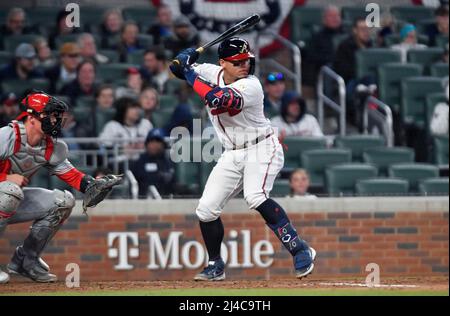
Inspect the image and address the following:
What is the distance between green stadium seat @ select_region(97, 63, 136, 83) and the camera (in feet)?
47.1

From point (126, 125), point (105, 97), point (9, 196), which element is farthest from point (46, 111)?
point (105, 97)

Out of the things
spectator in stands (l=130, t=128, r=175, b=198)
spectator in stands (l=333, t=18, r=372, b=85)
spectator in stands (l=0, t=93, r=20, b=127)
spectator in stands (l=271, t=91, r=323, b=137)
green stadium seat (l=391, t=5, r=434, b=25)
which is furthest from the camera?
green stadium seat (l=391, t=5, r=434, b=25)

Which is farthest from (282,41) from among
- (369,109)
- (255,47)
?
(369,109)

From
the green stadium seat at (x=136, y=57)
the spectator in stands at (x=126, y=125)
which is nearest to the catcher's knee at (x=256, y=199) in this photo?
the spectator in stands at (x=126, y=125)

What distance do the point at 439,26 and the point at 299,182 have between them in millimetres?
4285

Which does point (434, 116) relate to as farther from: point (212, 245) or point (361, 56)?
point (212, 245)

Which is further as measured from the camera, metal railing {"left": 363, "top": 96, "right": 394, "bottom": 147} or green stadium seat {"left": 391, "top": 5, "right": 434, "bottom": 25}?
green stadium seat {"left": 391, "top": 5, "right": 434, "bottom": 25}

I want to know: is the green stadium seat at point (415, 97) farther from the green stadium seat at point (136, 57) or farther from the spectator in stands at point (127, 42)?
the spectator in stands at point (127, 42)

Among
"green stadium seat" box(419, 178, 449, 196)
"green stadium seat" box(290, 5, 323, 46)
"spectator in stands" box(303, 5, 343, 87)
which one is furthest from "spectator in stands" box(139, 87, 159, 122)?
"green stadium seat" box(419, 178, 449, 196)

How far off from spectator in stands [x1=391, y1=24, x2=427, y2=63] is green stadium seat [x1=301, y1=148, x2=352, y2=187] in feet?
8.03

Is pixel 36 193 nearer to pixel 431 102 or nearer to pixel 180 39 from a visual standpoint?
pixel 180 39

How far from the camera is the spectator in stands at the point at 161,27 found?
15.1 meters

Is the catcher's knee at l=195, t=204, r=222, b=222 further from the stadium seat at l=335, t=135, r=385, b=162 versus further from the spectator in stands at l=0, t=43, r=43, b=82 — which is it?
the spectator in stands at l=0, t=43, r=43, b=82
